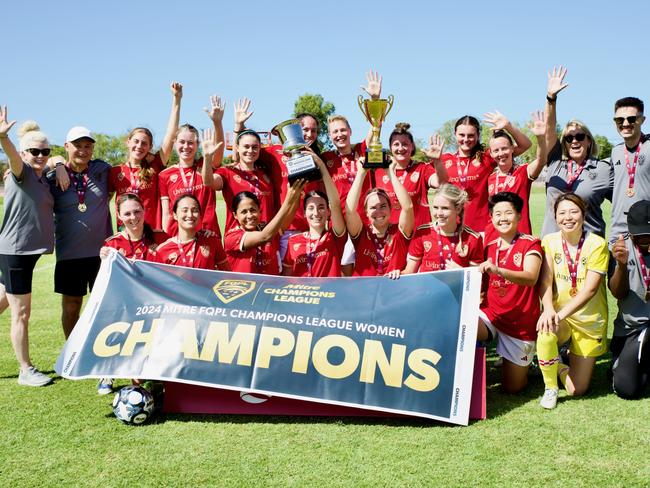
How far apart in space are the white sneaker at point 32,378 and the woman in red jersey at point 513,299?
4029 mm

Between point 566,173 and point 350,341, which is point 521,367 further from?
point 566,173

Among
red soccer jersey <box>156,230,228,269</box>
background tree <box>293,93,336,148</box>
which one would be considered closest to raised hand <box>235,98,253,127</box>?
red soccer jersey <box>156,230,228,269</box>

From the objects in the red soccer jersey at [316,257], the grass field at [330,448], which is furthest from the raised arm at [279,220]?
the grass field at [330,448]

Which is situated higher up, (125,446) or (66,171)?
(66,171)

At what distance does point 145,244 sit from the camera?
5.49m

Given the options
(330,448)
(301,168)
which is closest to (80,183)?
(301,168)

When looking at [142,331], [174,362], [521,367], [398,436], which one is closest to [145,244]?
[142,331]

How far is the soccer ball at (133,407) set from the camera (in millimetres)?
4402

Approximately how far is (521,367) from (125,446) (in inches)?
128

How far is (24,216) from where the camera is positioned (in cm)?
543

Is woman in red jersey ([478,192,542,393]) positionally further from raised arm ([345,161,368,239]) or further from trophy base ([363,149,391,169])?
raised arm ([345,161,368,239])

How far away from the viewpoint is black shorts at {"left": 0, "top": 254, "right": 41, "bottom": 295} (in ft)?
17.7

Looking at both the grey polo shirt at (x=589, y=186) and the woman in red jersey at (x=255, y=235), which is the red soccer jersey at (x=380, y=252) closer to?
the woman in red jersey at (x=255, y=235)

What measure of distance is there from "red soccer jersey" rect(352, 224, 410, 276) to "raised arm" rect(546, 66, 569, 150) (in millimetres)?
1958
